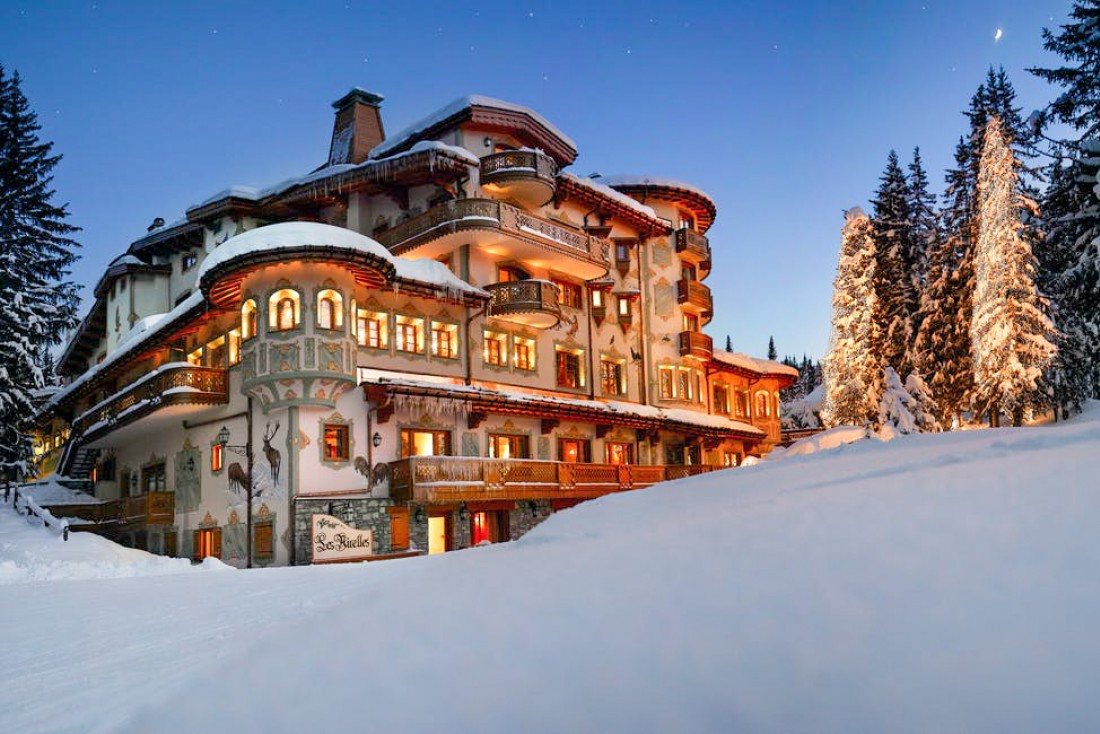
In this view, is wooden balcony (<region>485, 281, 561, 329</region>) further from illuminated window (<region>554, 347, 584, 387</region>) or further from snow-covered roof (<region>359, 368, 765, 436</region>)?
illuminated window (<region>554, 347, 584, 387</region>)

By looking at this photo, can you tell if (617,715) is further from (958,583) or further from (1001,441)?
Answer: (1001,441)

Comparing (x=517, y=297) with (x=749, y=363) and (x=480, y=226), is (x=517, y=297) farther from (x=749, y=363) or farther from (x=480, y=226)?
(x=749, y=363)

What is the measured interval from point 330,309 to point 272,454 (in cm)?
498

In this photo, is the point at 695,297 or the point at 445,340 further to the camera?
the point at 695,297

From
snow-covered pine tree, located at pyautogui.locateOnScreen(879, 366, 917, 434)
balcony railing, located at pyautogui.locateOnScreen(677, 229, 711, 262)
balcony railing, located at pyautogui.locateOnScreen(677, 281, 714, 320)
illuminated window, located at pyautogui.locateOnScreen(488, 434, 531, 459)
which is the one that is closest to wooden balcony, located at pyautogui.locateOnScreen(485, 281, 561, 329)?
illuminated window, located at pyautogui.locateOnScreen(488, 434, 531, 459)

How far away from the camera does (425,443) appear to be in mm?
29406

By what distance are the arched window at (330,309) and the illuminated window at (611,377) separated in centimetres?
1556

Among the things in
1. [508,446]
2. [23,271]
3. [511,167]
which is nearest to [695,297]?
[511,167]

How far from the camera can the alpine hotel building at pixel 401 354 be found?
26.2m

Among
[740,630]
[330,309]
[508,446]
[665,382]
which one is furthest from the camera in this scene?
[665,382]

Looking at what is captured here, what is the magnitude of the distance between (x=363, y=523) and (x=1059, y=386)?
30.5m

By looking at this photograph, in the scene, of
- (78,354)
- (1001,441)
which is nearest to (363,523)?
(1001,441)

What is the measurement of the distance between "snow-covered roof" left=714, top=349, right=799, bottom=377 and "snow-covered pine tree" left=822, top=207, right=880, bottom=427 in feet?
10.7

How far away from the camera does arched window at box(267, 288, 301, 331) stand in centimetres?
2622
